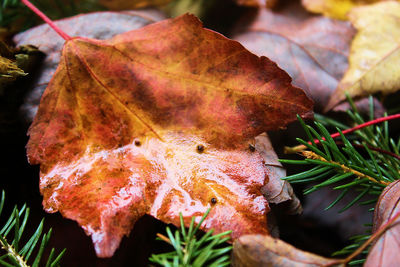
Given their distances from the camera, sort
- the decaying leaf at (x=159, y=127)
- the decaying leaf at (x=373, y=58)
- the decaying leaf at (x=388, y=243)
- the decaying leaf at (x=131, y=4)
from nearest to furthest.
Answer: the decaying leaf at (x=388, y=243)
the decaying leaf at (x=159, y=127)
the decaying leaf at (x=373, y=58)
the decaying leaf at (x=131, y=4)

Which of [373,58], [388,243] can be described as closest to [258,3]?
[373,58]

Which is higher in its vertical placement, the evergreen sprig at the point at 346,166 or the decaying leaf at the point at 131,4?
the decaying leaf at the point at 131,4

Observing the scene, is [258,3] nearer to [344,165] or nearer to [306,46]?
[306,46]

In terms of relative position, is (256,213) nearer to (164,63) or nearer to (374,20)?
(164,63)

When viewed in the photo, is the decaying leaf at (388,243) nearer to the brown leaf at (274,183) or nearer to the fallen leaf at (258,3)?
the brown leaf at (274,183)

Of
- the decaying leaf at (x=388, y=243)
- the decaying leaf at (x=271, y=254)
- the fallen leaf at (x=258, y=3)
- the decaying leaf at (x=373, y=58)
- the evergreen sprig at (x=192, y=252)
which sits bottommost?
the evergreen sprig at (x=192, y=252)

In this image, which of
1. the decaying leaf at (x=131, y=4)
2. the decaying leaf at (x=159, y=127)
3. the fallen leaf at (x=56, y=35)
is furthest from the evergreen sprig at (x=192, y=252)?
the decaying leaf at (x=131, y=4)

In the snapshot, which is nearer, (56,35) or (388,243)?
(388,243)
